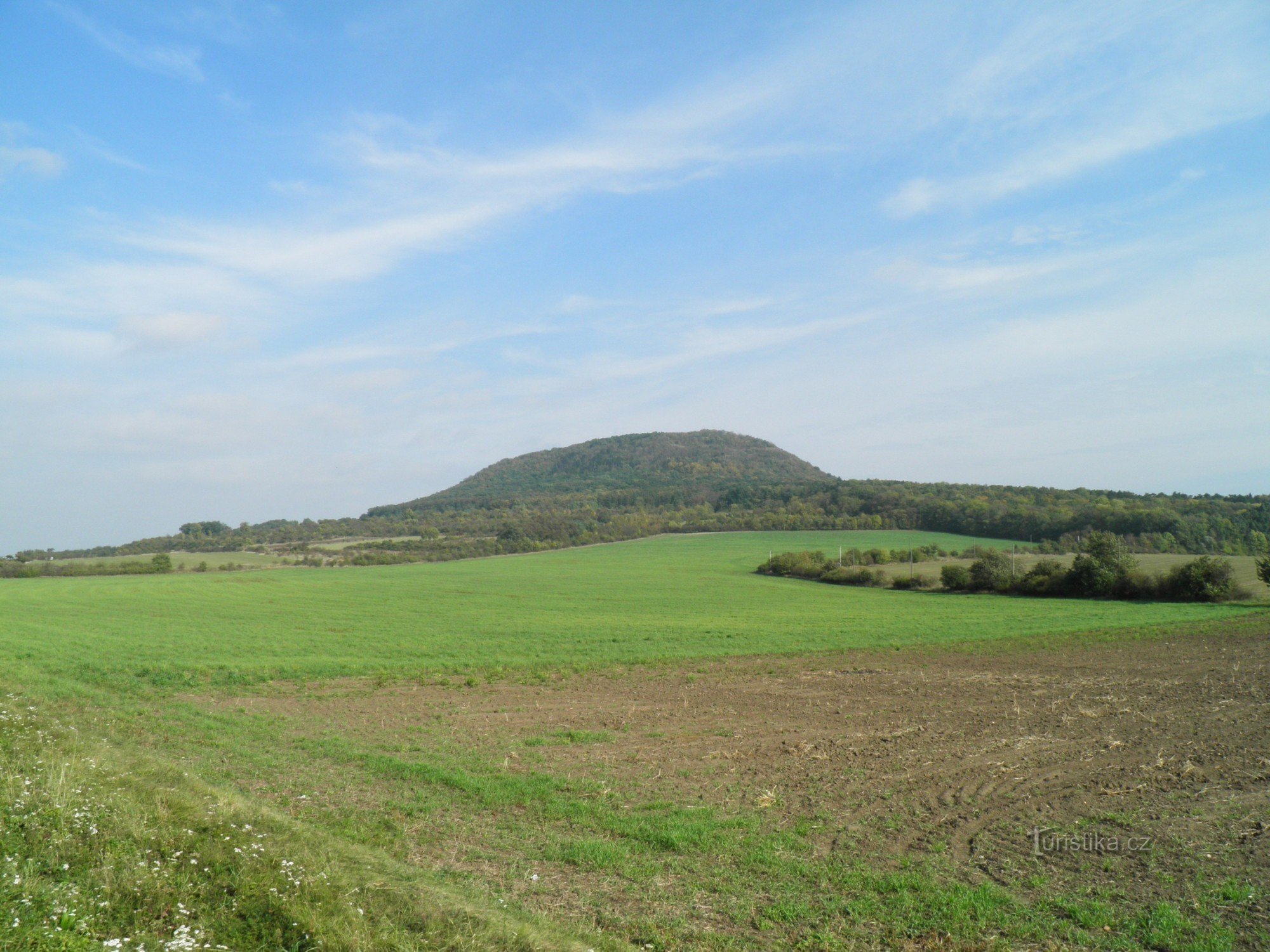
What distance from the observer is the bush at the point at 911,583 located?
71.9m

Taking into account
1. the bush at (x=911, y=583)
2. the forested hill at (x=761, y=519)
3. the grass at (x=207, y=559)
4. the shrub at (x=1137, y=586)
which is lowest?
the bush at (x=911, y=583)

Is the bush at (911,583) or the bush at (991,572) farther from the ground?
the bush at (991,572)

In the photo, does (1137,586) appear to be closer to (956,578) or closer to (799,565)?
(956,578)

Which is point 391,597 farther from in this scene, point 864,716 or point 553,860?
point 553,860

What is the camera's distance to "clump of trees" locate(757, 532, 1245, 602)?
5250cm

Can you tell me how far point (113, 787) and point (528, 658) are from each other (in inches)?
831

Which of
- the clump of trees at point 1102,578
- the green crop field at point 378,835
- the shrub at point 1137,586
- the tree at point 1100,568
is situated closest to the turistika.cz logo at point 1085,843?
the green crop field at point 378,835

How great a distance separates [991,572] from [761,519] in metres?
77.1

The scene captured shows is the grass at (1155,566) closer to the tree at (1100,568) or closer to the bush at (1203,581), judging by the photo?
the bush at (1203,581)

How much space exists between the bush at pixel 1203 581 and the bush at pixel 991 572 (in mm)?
12985

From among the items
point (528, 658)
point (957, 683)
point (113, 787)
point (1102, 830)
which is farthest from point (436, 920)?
point (528, 658)

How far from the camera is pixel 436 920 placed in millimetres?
6293

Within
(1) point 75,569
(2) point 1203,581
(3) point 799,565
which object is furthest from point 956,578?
(1) point 75,569

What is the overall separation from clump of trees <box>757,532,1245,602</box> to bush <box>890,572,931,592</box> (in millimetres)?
66
